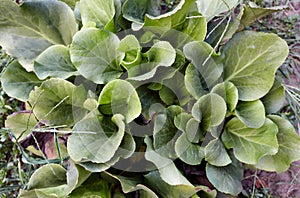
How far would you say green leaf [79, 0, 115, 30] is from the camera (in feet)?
2.53

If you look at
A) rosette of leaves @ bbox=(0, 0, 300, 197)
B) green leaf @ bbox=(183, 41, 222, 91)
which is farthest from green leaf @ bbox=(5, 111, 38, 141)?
green leaf @ bbox=(183, 41, 222, 91)

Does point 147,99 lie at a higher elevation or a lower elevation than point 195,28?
lower

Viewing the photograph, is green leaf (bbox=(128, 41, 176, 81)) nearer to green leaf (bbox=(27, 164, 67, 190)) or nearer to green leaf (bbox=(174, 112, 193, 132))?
green leaf (bbox=(174, 112, 193, 132))

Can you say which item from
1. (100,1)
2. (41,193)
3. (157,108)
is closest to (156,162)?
(157,108)

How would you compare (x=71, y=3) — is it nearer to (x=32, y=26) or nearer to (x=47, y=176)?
(x=32, y=26)

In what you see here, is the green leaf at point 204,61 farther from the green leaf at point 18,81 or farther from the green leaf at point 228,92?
the green leaf at point 18,81

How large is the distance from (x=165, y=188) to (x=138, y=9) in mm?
363

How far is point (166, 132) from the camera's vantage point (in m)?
0.73

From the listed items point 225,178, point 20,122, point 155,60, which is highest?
point 155,60

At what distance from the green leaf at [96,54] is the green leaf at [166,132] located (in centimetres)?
12

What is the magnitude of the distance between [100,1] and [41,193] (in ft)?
1.27

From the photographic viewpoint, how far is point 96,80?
2.44ft

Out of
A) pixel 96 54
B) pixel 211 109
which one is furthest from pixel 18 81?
pixel 211 109

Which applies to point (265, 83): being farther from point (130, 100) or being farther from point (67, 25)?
point (67, 25)
